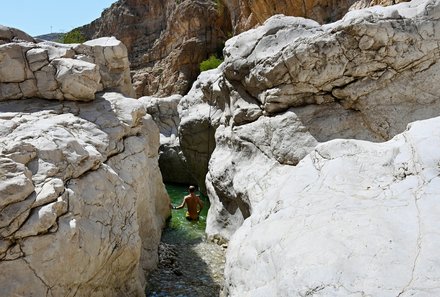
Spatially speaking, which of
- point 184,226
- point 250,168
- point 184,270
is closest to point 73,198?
point 184,270

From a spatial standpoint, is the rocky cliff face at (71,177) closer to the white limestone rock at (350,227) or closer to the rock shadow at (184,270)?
the rock shadow at (184,270)

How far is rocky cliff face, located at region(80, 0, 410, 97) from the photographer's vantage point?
21438mm

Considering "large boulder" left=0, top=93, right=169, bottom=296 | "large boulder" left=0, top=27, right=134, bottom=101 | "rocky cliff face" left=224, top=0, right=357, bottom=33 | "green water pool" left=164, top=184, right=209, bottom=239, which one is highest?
"rocky cliff face" left=224, top=0, right=357, bottom=33

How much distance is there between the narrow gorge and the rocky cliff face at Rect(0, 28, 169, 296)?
0.02 m

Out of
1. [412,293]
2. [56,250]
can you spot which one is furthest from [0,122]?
[412,293]

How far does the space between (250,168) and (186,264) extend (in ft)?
8.29

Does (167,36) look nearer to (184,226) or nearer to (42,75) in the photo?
(184,226)

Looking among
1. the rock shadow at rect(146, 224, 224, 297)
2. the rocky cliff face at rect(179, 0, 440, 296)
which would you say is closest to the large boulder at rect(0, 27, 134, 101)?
the rocky cliff face at rect(179, 0, 440, 296)

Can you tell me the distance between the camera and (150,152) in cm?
945

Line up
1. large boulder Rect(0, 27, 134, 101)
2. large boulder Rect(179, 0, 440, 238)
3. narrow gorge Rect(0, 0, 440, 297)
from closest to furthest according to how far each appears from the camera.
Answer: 1. narrow gorge Rect(0, 0, 440, 297)
2. large boulder Rect(0, 27, 134, 101)
3. large boulder Rect(179, 0, 440, 238)

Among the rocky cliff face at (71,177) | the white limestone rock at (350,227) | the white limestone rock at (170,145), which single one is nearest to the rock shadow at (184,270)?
the rocky cliff face at (71,177)

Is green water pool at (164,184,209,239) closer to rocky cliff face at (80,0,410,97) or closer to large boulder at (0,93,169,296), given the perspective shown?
large boulder at (0,93,169,296)

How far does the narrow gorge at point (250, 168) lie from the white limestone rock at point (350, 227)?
0.04 ft

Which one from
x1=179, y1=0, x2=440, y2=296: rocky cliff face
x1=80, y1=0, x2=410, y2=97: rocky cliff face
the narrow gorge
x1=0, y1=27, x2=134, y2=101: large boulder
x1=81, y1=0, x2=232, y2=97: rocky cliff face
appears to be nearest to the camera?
x1=179, y1=0, x2=440, y2=296: rocky cliff face
